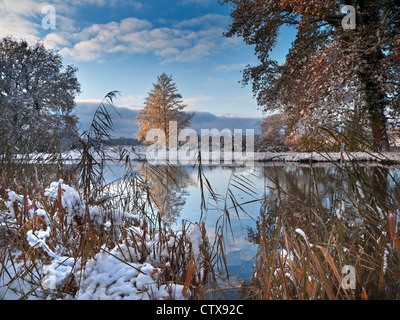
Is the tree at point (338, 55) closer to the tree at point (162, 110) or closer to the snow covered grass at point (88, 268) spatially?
the snow covered grass at point (88, 268)

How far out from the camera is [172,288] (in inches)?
63.1

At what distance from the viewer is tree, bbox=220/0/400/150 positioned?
8.26 m

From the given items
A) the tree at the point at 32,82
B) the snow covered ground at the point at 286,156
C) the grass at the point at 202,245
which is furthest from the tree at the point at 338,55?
the tree at the point at 32,82

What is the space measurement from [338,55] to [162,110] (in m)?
19.8

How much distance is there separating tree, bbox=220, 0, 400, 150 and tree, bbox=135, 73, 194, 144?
15638 millimetres

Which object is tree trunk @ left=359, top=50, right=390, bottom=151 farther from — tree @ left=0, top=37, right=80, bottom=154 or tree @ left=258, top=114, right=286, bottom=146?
tree @ left=0, top=37, right=80, bottom=154

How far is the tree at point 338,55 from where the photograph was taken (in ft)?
27.1

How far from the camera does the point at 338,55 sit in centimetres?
854

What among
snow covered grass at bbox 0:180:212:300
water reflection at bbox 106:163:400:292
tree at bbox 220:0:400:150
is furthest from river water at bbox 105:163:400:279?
tree at bbox 220:0:400:150

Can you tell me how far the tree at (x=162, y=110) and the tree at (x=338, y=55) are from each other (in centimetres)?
1564

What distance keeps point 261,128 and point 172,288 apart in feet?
71.8
